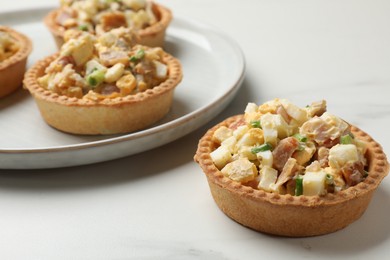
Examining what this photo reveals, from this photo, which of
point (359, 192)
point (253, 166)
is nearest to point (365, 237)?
point (359, 192)

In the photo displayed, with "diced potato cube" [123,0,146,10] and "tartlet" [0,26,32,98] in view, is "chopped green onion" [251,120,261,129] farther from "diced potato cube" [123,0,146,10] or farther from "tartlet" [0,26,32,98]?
"diced potato cube" [123,0,146,10]

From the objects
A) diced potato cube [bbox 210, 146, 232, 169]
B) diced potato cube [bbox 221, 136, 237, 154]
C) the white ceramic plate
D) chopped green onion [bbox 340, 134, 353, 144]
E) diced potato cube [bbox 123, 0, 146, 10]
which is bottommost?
the white ceramic plate

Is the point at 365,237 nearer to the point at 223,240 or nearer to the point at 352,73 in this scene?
the point at 223,240

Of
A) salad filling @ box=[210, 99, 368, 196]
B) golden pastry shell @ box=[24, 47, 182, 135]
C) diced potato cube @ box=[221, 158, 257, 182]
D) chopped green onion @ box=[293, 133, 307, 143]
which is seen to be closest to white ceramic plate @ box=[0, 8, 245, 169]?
golden pastry shell @ box=[24, 47, 182, 135]

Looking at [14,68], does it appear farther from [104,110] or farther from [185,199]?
[185,199]

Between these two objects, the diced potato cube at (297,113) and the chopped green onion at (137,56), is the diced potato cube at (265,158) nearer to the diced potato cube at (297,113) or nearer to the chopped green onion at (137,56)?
the diced potato cube at (297,113)

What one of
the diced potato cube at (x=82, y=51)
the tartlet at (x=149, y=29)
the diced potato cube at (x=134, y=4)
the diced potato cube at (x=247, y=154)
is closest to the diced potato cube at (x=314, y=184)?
the diced potato cube at (x=247, y=154)
